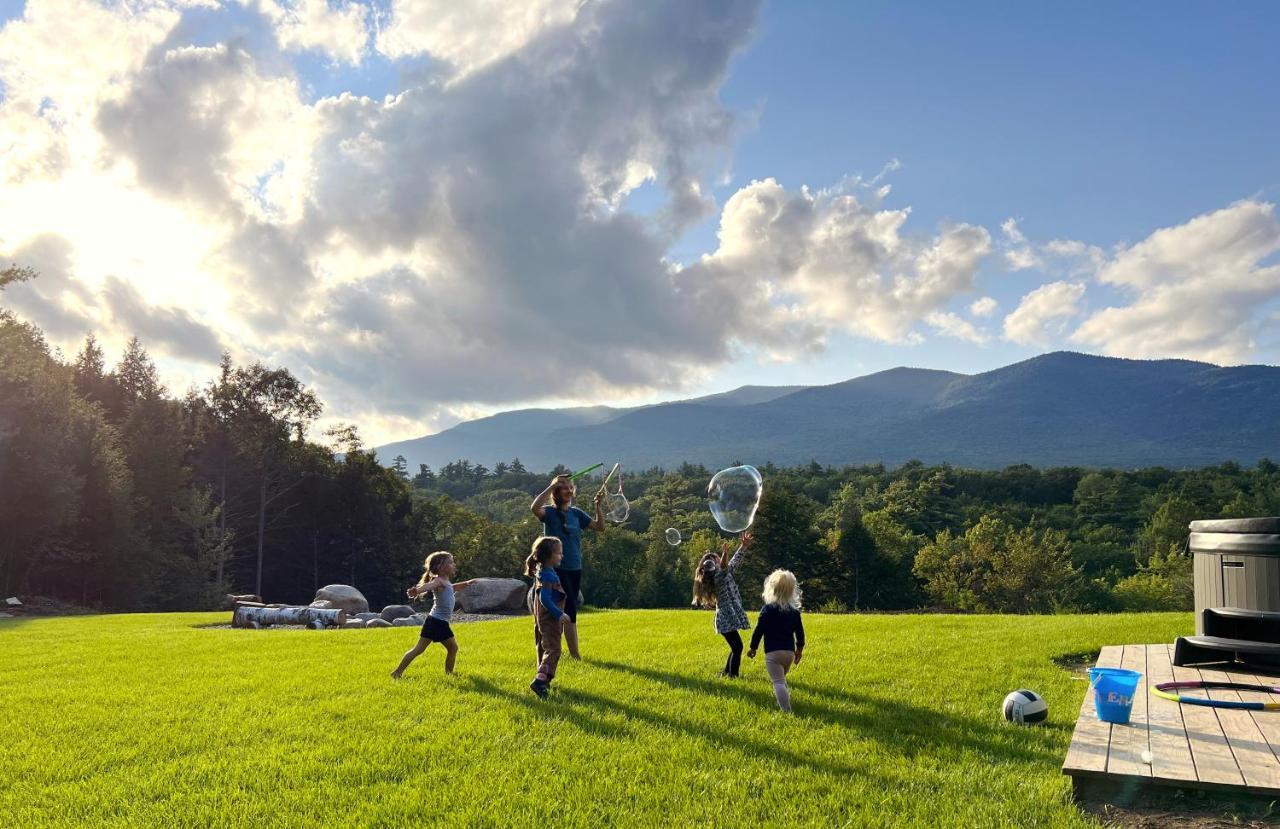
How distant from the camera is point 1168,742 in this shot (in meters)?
5.64

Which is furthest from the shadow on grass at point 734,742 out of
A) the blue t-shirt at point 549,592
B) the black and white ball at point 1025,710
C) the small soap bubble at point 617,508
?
the small soap bubble at point 617,508

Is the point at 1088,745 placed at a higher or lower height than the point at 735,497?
lower

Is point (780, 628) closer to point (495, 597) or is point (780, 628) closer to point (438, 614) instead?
point (438, 614)

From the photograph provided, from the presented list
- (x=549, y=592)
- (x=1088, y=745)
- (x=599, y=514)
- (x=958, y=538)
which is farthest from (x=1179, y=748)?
(x=958, y=538)

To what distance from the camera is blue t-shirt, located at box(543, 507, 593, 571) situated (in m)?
9.98

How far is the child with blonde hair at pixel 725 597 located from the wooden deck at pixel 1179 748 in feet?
12.0

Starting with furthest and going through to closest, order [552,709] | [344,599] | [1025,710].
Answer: [344,599], [552,709], [1025,710]

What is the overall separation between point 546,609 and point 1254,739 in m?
6.13

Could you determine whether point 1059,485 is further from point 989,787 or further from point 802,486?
point 989,787

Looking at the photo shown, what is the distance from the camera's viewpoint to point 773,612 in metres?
7.92

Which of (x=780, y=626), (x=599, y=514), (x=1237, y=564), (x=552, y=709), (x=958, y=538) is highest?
(x=599, y=514)

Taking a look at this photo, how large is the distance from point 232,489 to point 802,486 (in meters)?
60.5

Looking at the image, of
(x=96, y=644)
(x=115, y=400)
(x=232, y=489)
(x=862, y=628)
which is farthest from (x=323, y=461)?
(x=862, y=628)

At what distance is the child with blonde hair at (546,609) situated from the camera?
320 inches
